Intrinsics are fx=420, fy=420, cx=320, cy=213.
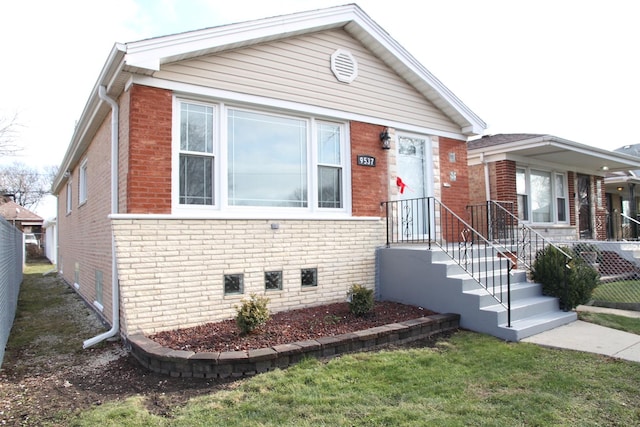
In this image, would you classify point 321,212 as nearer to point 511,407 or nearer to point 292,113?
point 292,113

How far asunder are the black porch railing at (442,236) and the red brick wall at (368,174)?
10.9 inches

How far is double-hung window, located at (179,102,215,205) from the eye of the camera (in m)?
6.06

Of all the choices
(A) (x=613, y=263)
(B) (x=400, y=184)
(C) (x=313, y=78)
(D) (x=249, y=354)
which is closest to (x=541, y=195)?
(A) (x=613, y=263)

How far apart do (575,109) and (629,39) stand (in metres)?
18.2

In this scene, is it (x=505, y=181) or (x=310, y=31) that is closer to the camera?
(x=310, y=31)

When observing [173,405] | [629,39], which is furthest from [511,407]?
[629,39]

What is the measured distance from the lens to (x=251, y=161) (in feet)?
21.8

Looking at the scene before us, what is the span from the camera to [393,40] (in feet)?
26.2

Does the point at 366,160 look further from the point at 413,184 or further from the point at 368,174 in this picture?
the point at 413,184

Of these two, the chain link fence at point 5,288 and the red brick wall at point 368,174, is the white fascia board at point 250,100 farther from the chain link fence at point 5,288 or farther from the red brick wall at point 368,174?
the chain link fence at point 5,288

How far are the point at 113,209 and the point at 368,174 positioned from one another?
4338mm

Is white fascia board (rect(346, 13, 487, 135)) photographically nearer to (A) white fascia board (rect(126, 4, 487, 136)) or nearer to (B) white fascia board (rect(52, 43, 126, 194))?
(A) white fascia board (rect(126, 4, 487, 136))

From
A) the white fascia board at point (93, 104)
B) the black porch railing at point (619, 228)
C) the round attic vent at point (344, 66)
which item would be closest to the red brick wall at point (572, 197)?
the black porch railing at point (619, 228)

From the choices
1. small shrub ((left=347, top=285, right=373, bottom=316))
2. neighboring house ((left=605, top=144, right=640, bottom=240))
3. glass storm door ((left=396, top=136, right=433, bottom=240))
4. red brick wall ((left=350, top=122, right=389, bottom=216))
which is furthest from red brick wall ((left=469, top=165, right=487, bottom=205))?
neighboring house ((left=605, top=144, right=640, bottom=240))
